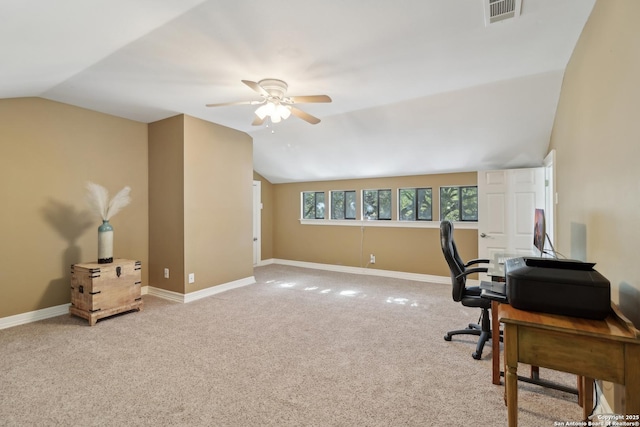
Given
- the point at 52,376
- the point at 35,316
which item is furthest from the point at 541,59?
the point at 35,316

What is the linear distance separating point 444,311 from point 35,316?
4651 mm

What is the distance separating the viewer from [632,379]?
1127mm

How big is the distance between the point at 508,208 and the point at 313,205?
375 cm

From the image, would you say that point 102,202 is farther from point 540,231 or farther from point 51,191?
point 540,231

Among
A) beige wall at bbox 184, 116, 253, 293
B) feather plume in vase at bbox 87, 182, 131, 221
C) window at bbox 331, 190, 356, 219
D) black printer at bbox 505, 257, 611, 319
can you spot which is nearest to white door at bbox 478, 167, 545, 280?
window at bbox 331, 190, 356, 219

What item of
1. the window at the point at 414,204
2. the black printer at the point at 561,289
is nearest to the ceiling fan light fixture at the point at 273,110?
the black printer at the point at 561,289

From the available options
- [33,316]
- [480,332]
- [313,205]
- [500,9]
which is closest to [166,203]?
[33,316]

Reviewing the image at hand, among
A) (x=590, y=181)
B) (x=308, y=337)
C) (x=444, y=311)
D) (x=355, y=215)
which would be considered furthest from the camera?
(x=355, y=215)

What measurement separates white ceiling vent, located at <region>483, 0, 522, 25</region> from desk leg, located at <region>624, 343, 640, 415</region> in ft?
6.40

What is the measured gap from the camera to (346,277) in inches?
219

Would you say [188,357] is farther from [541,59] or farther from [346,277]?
[541,59]

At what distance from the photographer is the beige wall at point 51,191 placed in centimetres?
317

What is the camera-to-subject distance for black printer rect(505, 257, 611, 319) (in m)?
1.26

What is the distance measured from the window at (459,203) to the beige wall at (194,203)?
3.45 m
